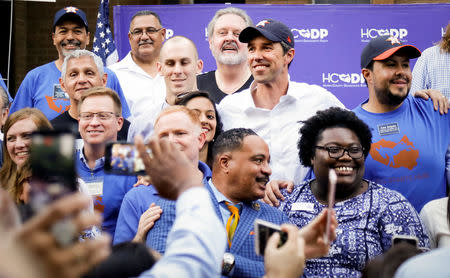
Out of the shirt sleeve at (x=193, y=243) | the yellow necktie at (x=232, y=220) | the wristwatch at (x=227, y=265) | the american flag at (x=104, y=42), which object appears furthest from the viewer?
the american flag at (x=104, y=42)

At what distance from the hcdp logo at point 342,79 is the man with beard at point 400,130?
2074 mm

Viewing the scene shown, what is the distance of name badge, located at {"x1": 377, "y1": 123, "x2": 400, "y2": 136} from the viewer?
4.65 meters

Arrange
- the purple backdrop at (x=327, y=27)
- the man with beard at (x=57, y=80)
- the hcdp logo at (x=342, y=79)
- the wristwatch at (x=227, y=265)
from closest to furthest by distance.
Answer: the wristwatch at (x=227, y=265), the man with beard at (x=57, y=80), the hcdp logo at (x=342, y=79), the purple backdrop at (x=327, y=27)

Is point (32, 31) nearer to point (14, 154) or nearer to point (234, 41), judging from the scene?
point (234, 41)

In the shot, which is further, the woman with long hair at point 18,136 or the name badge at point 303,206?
the woman with long hair at point 18,136

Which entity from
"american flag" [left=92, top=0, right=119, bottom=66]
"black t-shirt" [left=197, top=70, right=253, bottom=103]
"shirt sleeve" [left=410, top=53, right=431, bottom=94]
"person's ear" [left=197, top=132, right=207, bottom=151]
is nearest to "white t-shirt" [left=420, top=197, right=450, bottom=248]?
"person's ear" [left=197, top=132, right=207, bottom=151]

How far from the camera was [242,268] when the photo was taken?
11.2ft

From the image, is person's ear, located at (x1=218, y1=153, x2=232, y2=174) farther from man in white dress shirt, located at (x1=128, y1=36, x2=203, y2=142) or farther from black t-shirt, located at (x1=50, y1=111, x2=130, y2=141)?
man in white dress shirt, located at (x1=128, y1=36, x2=203, y2=142)

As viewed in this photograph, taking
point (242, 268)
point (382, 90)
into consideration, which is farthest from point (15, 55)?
point (242, 268)

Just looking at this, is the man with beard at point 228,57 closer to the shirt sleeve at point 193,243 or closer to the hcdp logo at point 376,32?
the hcdp logo at point 376,32

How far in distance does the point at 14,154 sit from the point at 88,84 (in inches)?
45.0

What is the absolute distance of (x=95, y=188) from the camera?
4207 millimetres

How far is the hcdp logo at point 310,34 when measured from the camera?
7.19 meters

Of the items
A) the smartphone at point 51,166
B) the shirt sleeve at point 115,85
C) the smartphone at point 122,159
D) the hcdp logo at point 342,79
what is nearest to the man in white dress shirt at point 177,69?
A: the shirt sleeve at point 115,85
